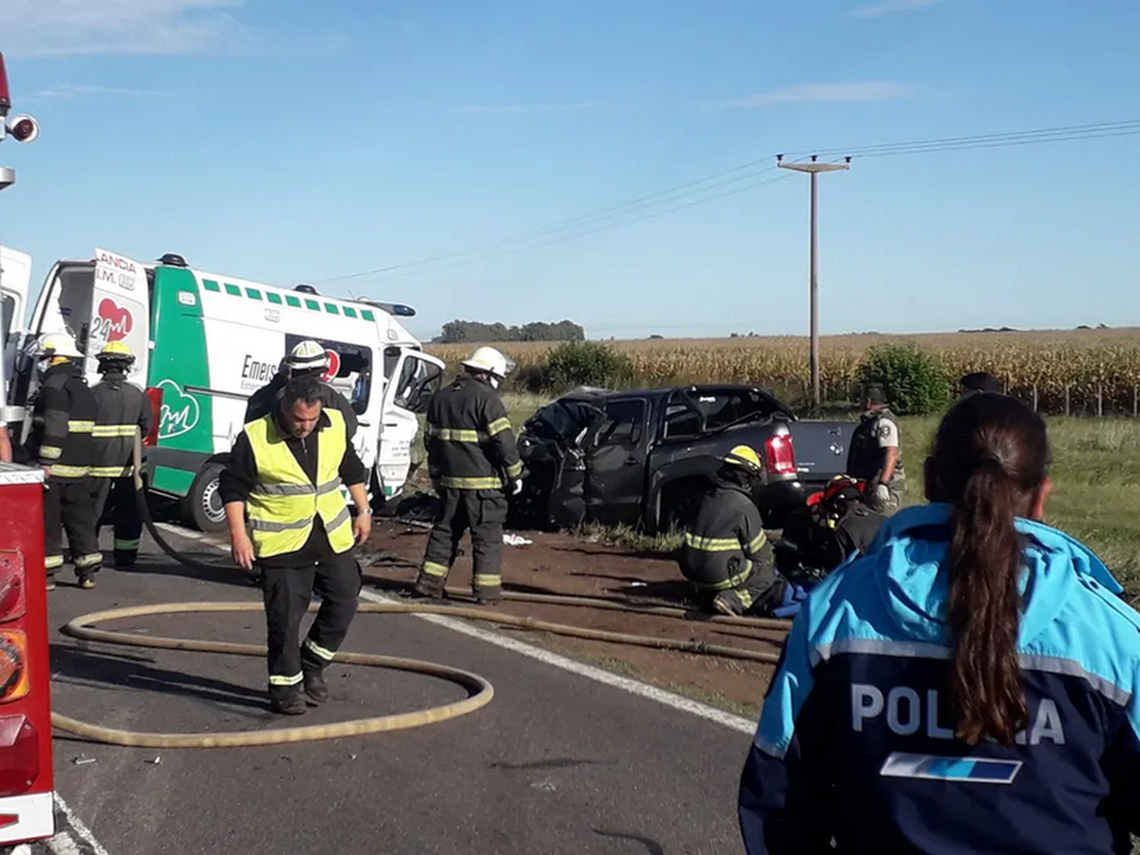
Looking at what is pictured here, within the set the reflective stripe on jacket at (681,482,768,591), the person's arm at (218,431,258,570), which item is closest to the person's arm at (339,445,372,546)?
the person's arm at (218,431,258,570)

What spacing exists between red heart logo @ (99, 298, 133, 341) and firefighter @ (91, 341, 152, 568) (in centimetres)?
197

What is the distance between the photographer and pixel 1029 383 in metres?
37.8

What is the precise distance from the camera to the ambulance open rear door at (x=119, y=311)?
1260cm

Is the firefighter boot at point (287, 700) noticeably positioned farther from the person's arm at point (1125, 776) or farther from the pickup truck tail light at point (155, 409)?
the pickup truck tail light at point (155, 409)

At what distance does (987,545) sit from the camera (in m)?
2.10

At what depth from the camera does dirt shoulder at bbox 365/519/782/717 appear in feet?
24.7

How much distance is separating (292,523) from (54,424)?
15.0 ft

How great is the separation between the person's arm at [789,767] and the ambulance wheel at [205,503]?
38.3 ft

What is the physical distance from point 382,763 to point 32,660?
7.97 feet

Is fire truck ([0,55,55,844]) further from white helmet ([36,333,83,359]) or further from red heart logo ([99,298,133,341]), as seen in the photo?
red heart logo ([99,298,133,341])

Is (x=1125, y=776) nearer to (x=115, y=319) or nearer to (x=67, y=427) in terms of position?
(x=67, y=427)

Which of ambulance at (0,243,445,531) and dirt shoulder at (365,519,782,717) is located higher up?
ambulance at (0,243,445,531)

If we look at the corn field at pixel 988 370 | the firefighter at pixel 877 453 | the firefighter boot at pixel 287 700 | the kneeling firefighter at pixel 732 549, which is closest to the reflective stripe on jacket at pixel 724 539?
the kneeling firefighter at pixel 732 549

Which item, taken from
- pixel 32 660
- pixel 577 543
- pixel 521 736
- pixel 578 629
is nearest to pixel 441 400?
pixel 578 629
